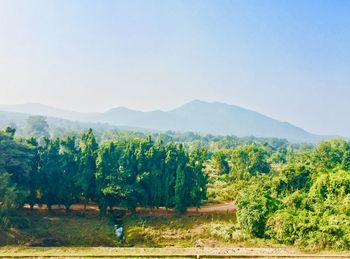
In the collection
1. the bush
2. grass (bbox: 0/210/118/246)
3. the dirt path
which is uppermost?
the bush

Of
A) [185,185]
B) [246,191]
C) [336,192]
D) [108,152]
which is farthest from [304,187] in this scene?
[108,152]

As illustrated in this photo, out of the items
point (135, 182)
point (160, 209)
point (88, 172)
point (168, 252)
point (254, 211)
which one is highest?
point (88, 172)

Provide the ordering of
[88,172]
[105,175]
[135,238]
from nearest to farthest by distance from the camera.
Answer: [135,238], [105,175], [88,172]

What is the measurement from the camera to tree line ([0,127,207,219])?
2744 cm

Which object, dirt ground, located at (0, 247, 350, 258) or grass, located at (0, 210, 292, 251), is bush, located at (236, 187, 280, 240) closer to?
grass, located at (0, 210, 292, 251)

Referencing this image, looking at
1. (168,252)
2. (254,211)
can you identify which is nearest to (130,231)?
(168,252)

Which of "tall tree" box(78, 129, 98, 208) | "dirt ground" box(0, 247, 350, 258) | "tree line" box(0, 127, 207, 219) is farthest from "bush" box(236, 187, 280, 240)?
"tall tree" box(78, 129, 98, 208)

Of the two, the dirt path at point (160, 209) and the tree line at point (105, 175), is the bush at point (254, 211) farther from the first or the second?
the tree line at point (105, 175)

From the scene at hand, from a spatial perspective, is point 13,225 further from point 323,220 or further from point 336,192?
point 336,192

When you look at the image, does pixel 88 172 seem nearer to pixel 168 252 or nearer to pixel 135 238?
pixel 135 238

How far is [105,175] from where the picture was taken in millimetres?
27750

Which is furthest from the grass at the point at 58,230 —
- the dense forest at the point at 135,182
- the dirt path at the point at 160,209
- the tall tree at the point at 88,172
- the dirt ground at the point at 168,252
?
the dirt ground at the point at 168,252

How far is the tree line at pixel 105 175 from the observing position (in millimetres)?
27438

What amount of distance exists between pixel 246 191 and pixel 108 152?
11.6m
